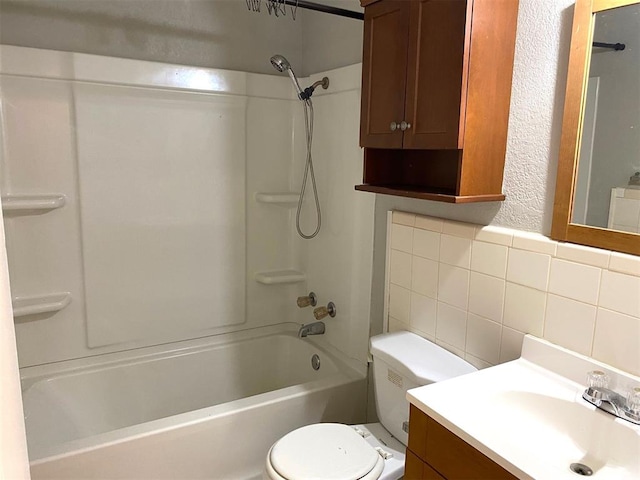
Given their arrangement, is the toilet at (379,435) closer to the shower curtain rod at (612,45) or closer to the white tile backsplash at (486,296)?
the white tile backsplash at (486,296)

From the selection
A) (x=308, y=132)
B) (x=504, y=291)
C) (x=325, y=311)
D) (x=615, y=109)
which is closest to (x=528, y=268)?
(x=504, y=291)

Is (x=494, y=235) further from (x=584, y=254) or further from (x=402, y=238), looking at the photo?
(x=402, y=238)

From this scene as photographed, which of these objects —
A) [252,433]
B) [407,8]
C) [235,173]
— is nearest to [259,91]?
[235,173]

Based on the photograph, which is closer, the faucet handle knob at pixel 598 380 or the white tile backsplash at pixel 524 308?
the faucet handle knob at pixel 598 380

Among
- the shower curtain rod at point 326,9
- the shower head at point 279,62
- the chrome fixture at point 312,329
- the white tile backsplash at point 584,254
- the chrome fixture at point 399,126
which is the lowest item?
the chrome fixture at point 312,329

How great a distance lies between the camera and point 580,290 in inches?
49.5

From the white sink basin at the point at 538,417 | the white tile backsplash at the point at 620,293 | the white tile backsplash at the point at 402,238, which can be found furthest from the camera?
the white tile backsplash at the point at 402,238

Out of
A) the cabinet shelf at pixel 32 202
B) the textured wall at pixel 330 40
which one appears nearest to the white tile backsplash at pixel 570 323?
the textured wall at pixel 330 40

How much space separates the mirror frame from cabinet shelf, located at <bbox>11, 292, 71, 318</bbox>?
6.61ft

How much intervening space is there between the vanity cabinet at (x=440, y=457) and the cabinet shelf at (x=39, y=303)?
166cm

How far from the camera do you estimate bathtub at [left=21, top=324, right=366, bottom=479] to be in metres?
1.69

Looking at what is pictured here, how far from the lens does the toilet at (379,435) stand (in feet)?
4.83

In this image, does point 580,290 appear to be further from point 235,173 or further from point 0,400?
point 235,173

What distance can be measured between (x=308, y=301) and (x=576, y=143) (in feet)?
5.13
